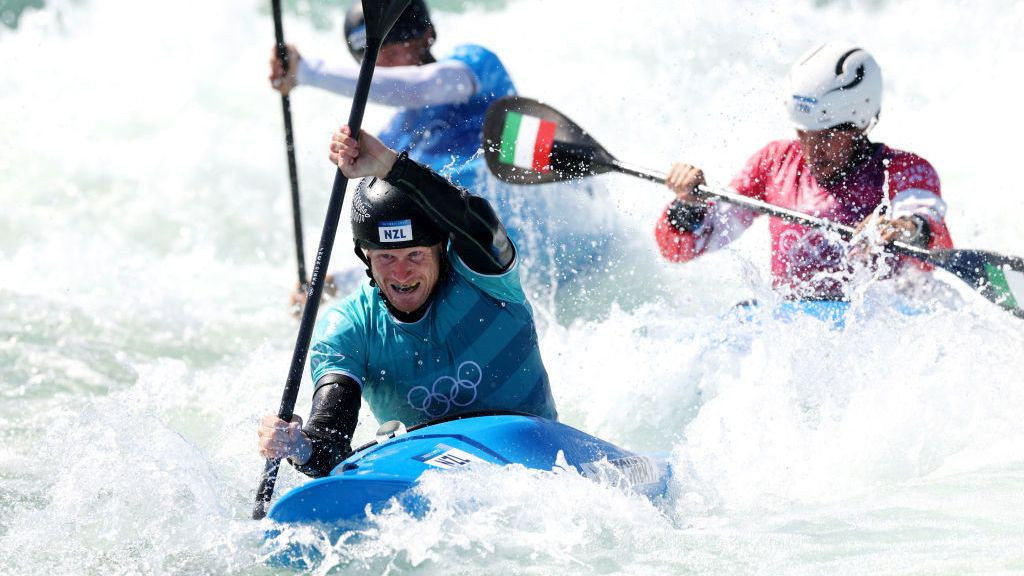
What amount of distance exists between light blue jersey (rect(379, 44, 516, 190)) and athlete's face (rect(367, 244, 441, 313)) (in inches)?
94.0

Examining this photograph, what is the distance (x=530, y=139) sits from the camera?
18.5 ft

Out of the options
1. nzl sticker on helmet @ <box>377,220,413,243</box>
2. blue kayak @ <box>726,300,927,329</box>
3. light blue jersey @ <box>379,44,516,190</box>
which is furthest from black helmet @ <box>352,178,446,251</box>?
light blue jersey @ <box>379,44,516,190</box>

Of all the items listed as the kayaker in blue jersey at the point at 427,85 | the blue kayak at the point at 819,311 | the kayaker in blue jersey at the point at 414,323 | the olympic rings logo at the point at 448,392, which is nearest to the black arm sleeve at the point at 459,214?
the kayaker in blue jersey at the point at 414,323

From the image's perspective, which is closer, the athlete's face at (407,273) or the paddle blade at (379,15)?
the athlete's face at (407,273)

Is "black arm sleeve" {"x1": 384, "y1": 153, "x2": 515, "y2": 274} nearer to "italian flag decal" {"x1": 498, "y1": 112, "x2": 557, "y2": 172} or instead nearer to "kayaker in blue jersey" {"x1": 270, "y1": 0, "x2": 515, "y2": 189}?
"italian flag decal" {"x1": 498, "y1": 112, "x2": 557, "y2": 172}

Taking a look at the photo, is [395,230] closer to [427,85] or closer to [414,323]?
[414,323]

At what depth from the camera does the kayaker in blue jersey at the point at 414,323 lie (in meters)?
3.49

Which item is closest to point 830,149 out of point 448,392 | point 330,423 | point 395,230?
point 448,392

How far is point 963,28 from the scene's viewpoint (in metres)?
10.2

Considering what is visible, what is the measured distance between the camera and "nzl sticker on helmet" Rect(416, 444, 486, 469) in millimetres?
3362

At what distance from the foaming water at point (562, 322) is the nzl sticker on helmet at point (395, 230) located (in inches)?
27.1

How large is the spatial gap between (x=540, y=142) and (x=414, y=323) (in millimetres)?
2100

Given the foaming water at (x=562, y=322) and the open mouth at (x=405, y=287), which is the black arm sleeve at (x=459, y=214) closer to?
the open mouth at (x=405, y=287)

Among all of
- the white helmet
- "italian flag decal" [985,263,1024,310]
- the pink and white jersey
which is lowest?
"italian flag decal" [985,263,1024,310]
